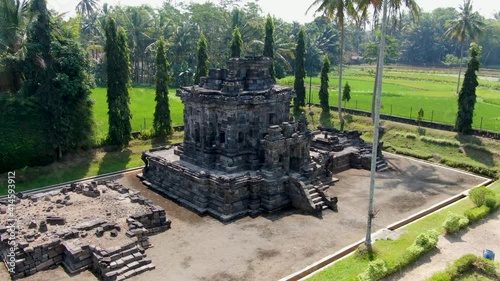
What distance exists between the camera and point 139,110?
47469mm

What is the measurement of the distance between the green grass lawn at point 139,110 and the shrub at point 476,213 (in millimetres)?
27830

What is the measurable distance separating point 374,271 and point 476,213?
9962 mm

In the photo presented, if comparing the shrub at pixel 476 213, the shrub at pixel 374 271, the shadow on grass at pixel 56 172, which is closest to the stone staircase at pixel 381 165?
the shrub at pixel 476 213

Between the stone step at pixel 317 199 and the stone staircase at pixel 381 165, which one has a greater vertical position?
the stone staircase at pixel 381 165

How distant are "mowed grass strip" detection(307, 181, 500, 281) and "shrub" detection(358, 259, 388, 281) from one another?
0.33 m

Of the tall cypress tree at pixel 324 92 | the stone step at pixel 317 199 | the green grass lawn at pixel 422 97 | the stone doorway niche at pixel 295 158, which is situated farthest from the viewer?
the tall cypress tree at pixel 324 92

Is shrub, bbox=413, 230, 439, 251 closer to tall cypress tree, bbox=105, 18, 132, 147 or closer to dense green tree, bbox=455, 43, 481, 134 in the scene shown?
dense green tree, bbox=455, 43, 481, 134

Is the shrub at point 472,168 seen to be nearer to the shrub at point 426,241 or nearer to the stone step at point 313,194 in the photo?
the stone step at point 313,194

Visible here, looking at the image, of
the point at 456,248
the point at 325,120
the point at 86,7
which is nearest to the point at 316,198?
the point at 456,248

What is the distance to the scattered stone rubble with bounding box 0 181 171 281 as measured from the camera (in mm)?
17812

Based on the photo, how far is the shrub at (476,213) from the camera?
72.0 feet

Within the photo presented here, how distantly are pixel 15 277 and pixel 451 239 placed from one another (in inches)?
788

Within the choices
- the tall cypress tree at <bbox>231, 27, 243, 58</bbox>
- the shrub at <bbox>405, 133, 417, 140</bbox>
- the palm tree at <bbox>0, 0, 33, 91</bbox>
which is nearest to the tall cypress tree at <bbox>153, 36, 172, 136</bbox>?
the tall cypress tree at <bbox>231, 27, 243, 58</bbox>

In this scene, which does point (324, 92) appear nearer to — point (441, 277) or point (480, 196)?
point (480, 196)
